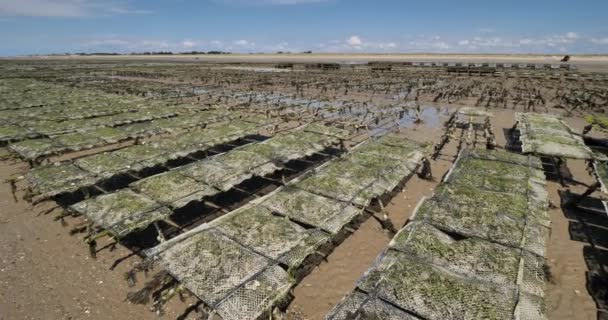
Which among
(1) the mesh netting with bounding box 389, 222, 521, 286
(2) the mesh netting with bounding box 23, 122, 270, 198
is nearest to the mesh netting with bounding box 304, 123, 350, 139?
(2) the mesh netting with bounding box 23, 122, 270, 198

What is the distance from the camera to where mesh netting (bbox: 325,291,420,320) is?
5887 mm

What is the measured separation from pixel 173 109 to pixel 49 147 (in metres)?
9.65

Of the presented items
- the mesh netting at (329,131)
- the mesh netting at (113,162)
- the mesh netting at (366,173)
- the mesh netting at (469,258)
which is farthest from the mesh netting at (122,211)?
the mesh netting at (329,131)

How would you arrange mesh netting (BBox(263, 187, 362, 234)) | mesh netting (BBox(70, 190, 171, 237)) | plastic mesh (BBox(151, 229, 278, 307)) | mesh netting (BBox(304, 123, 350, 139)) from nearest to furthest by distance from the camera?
plastic mesh (BBox(151, 229, 278, 307))
mesh netting (BBox(70, 190, 171, 237))
mesh netting (BBox(263, 187, 362, 234))
mesh netting (BBox(304, 123, 350, 139))

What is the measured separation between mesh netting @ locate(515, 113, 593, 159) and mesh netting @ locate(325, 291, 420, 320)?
11.7m

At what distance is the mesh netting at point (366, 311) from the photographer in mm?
5887

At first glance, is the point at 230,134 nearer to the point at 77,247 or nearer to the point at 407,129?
the point at 77,247

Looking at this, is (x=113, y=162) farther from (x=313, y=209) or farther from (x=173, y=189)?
(x=313, y=209)

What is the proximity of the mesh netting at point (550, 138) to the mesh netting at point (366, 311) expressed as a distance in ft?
38.5

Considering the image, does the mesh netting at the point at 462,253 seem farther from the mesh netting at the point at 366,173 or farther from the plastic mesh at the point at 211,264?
the plastic mesh at the point at 211,264

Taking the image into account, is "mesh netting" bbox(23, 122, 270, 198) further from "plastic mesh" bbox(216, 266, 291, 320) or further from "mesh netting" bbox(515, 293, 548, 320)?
"mesh netting" bbox(515, 293, 548, 320)

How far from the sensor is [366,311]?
5.98 m

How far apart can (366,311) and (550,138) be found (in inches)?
581

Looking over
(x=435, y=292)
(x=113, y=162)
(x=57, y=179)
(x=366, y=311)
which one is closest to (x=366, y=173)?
(x=435, y=292)
